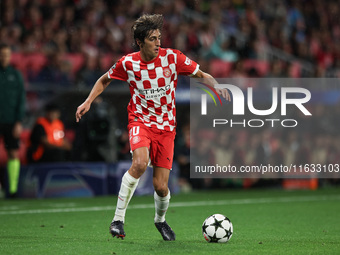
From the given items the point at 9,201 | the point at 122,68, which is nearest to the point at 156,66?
the point at 122,68

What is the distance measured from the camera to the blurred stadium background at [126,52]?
13336 mm

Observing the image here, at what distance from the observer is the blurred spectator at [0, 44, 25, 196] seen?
11633mm

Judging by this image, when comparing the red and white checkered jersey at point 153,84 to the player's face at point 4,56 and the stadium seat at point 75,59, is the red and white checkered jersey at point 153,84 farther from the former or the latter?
the stadium seat at point 75,59


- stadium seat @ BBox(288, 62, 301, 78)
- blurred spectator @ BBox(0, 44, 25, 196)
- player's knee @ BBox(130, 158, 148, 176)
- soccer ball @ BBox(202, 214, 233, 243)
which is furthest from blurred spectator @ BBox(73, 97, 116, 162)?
soccer ball @ BBox(202, 214, 233, 243)

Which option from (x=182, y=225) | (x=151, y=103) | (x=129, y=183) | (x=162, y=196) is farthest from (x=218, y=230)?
(x=182, y=225)

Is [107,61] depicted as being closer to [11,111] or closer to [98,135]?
[98,135]

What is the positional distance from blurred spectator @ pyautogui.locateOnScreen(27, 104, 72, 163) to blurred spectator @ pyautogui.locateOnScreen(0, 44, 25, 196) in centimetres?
87

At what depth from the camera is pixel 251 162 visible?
48.2 feet

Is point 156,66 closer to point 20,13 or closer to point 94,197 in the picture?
point 94,197

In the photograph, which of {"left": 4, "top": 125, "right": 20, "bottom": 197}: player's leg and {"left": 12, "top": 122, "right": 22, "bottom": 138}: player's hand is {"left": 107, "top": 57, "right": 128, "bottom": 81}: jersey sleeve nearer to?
{"left": 12, "top": 122, "right": 22, "bottom": 138}: player's hand

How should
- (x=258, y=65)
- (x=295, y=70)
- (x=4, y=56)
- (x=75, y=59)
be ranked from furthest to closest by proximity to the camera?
(x=295, y=70), (x=258, y=65), (x=75, y=59), (x=4, y=56)

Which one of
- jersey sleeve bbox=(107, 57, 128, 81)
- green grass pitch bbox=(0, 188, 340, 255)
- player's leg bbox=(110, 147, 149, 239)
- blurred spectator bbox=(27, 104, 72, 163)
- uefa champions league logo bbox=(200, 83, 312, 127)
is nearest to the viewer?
green grass pitch bbox=(0, 188, 340, 255)

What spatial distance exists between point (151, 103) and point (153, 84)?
18cm

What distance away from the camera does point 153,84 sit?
668cm
